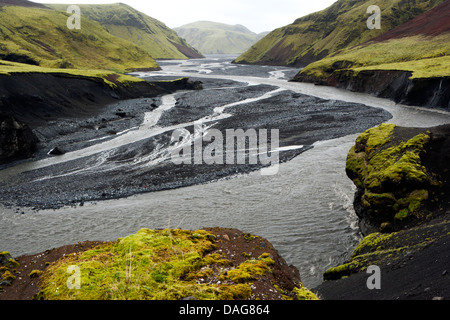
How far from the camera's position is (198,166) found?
90.9 feet

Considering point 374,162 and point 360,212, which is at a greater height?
point 374,162

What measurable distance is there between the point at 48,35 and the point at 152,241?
129 meters

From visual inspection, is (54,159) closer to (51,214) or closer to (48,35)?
(51,214)

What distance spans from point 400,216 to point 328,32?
16245 centimetres

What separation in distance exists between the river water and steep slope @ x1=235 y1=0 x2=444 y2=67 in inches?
4741

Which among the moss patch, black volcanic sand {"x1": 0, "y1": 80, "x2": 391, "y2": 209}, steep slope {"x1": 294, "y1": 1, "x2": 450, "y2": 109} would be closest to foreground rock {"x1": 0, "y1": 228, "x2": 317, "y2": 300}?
the moss patch

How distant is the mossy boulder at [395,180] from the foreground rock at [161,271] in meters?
5.87

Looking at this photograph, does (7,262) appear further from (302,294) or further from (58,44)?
(58,44)

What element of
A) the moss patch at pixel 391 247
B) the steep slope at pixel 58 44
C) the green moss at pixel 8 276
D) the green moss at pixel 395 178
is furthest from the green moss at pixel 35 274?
the steep slope at pixel 58 44

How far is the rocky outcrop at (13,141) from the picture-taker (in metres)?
31.0

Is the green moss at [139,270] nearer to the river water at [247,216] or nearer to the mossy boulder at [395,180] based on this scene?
the river water at [247,216]

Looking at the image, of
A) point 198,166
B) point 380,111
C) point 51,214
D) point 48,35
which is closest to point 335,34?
point 380,111

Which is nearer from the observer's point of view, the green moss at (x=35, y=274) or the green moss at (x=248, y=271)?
the green moss at (x=248, y=271)

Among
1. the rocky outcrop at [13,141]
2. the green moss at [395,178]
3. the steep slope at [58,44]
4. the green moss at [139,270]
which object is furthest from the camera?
the steep slope at [58,44]
